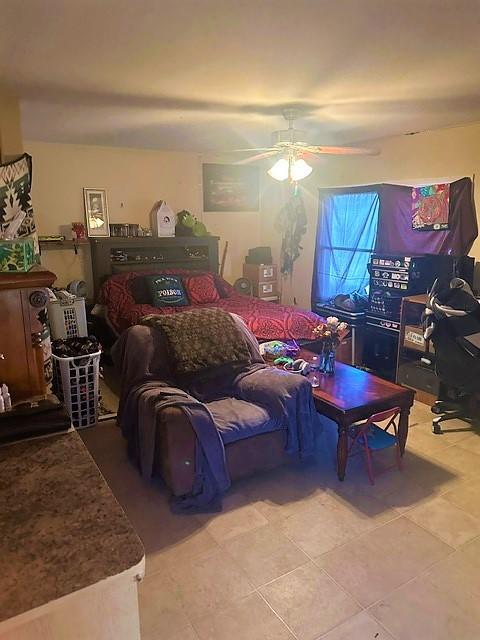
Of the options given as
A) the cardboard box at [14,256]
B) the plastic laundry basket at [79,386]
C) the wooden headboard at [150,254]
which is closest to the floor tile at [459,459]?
the plastic laundry basket at [79,386]

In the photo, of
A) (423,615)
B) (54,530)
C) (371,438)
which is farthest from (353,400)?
(54,530)

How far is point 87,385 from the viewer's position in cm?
336

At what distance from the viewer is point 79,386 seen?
10.9 feet

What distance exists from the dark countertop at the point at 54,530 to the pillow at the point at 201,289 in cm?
386

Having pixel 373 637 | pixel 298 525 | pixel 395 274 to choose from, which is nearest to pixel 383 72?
pixel 395 274

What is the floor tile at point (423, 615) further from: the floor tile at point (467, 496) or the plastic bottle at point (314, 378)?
the plastic bottle at point (314, 378)

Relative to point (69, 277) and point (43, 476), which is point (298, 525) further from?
point (69, 277)

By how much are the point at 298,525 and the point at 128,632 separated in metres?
1.59

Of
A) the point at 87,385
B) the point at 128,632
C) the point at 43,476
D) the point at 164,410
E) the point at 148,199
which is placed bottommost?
the point at 87,385

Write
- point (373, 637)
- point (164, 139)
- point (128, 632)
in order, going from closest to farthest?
1. point (128, 632)
2. point (373, 637)
3. point (164, 139)

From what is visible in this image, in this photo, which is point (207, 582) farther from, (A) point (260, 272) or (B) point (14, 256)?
(A) point (260, 272)

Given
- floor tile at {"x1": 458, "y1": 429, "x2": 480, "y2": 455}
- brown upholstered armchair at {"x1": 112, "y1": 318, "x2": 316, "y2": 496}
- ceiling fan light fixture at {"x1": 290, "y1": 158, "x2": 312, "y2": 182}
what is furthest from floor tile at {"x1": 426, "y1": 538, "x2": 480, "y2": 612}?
ceiling fan light fixture at {"x1": 290, "y1": 158, "x2": 312, "y2": 182}

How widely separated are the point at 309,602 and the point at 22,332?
1543 mm

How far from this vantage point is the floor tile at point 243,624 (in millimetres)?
1709
